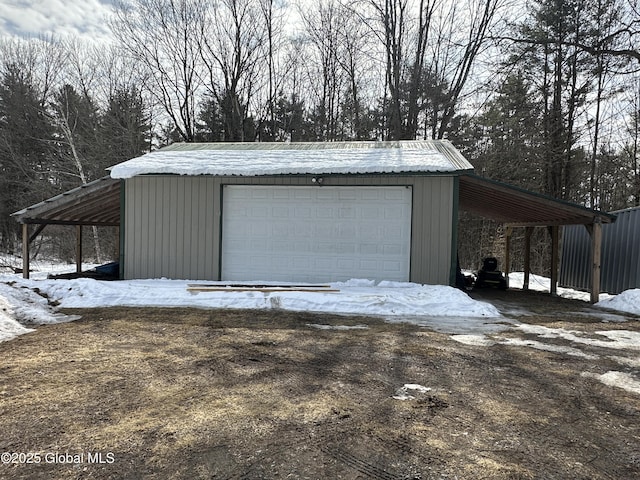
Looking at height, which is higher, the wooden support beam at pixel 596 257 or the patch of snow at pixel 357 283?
the wooden support beam at pixel 596 257

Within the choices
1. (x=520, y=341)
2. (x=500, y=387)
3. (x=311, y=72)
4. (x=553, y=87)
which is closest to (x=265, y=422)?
(x=500, y=387)

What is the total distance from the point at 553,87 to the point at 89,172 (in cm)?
2166

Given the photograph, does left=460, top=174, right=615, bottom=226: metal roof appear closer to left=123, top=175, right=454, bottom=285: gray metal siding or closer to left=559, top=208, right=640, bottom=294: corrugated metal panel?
left=559, top=208, right=640, bottom=294: corrugated metal panel

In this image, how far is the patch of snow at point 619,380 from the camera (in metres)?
3.56

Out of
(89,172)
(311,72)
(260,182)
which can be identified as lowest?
(260,182)

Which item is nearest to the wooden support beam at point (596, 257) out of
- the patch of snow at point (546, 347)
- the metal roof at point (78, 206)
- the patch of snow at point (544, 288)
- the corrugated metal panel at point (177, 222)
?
the patch of snow at point (544, 288)

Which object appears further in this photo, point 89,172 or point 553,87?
point 89,172

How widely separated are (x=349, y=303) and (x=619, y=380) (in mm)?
4267

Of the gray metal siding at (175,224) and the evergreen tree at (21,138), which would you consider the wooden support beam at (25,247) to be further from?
the evergreen tree at (21,138)

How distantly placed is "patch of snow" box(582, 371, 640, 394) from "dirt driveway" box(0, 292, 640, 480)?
5 centimetres

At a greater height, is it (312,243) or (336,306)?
(312,243)

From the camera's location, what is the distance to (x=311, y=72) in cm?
2206

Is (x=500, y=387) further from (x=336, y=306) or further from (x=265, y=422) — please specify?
(x=336, y=306)

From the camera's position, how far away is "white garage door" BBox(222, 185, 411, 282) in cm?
891
